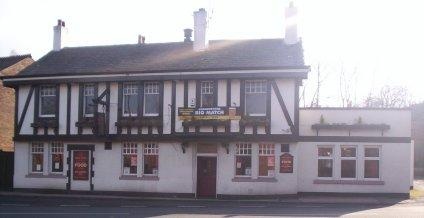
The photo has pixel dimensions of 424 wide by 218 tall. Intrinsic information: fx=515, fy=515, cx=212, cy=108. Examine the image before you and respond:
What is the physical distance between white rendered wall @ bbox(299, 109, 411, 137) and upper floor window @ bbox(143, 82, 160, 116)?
7437 millimetres

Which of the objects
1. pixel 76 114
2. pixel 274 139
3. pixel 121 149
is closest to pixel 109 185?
pixel 121 149

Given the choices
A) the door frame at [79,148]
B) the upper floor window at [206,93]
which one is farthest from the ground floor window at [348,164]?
the door frame at [79,148]

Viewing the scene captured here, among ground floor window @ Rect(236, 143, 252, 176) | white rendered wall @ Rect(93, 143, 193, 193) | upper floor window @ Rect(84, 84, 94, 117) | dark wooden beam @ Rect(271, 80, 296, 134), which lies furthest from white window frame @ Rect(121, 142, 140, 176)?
dark wooden beam @ Rect(271, 80, 296, 134)

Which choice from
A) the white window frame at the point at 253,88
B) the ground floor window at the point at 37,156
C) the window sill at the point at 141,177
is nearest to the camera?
the white window frame at the point at 253,88

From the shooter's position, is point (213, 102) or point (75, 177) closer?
point (213, 102)

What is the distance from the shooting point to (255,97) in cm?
2538

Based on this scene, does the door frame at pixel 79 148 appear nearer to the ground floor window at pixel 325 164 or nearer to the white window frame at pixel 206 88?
the white window frame at pixel 206 88

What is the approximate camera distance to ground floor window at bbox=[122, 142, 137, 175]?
87.4 ft

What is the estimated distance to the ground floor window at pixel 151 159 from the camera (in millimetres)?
26344

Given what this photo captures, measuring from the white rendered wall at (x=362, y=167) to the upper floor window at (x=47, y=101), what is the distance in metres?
13.5

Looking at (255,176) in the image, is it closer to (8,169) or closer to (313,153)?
(313,153)

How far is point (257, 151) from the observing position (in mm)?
25281

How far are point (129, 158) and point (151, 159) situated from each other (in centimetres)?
121

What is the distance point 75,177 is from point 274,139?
1076cm
